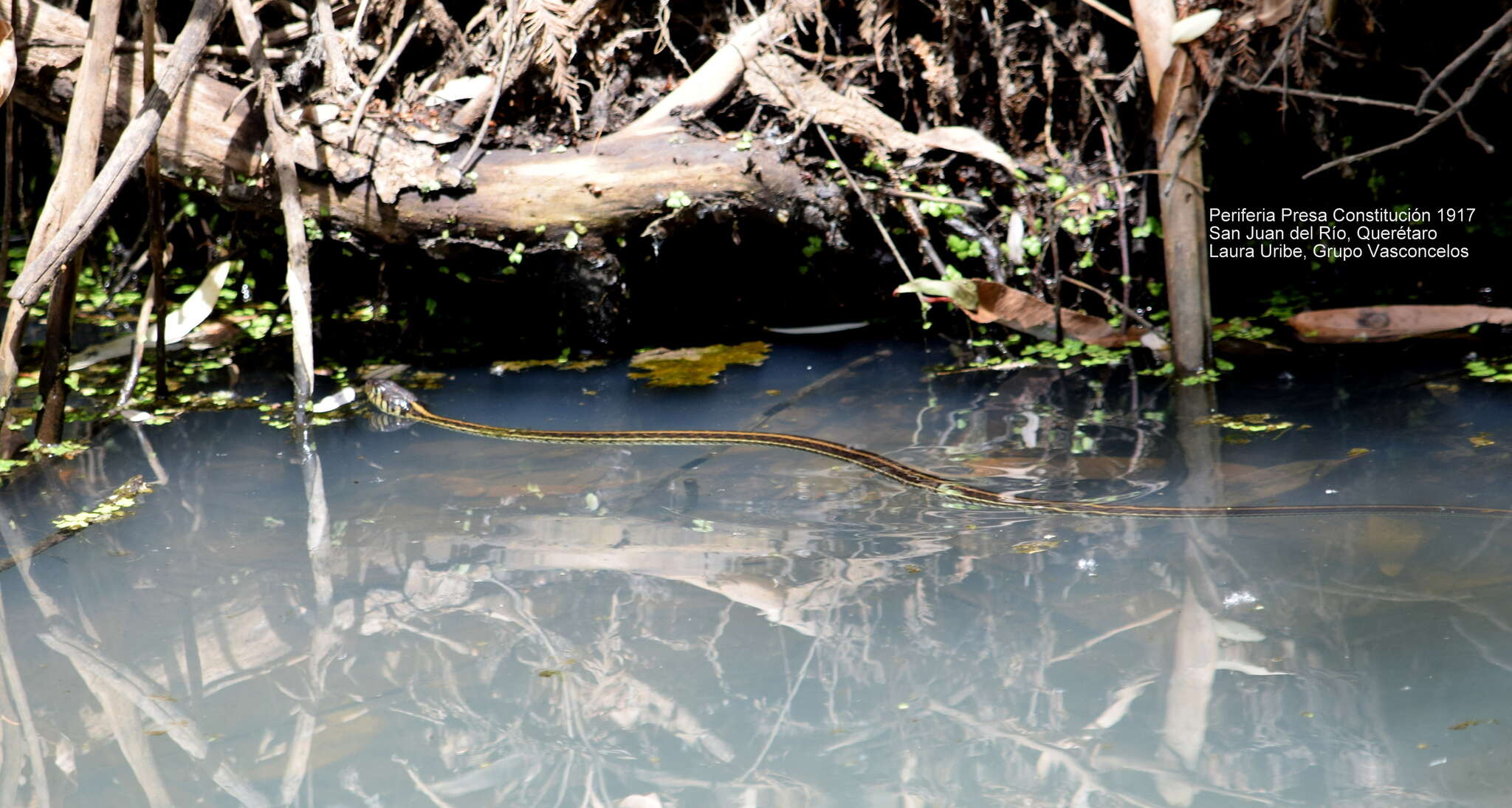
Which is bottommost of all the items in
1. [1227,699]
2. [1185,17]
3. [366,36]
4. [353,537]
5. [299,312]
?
[1227,699]

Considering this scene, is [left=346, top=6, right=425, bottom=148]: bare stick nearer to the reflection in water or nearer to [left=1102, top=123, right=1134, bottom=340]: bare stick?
the reflection in water

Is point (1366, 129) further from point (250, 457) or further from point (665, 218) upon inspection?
point (250, 457)

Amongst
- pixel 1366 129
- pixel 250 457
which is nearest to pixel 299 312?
pixel 250 457

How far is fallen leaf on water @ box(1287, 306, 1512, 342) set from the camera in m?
5.53

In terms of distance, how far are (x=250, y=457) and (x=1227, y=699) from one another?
14.0 ft

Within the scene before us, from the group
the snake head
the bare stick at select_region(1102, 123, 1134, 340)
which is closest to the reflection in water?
the snake head

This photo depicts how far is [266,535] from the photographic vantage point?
412 centimetres

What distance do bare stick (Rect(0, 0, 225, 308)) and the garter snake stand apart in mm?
1671

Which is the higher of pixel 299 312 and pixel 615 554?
pixel 299 312

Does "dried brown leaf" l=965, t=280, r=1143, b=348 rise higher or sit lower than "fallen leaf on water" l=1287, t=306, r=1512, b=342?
higher

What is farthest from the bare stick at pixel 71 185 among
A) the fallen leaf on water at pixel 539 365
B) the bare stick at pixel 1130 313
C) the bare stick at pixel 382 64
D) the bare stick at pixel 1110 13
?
the bare stick at pixel 1130 313

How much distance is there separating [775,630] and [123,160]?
348 centimetres

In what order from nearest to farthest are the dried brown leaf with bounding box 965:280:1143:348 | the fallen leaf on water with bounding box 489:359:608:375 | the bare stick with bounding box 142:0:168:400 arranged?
1. the bare stick with bounding box 142:0:168:400
2. the dried brown leaf with bounding box 965:280:1143:348
3. the fallen leaf on water with bounding box 489:359:608:375

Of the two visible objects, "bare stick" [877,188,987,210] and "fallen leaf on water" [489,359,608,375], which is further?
"fallen leaf on water" [489,359,608,375]
